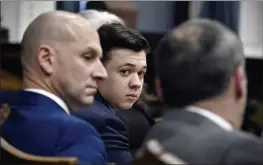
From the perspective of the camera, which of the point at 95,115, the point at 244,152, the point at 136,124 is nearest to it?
the point at 244,152

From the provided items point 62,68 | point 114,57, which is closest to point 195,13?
point 114,57

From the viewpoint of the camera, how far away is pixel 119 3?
131 centimetres

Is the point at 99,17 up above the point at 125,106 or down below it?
above

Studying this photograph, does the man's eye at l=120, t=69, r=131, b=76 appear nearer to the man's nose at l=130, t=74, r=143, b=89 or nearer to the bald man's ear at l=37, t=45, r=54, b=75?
the man's nose at l=130, t=74, r=143, b=89

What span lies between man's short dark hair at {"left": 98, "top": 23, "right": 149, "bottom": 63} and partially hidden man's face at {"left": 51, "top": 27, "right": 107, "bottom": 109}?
15cm

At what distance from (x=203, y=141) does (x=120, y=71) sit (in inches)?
14.8

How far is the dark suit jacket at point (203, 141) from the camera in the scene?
0.82 meters

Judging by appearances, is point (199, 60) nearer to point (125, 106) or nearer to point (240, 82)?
point (240, 82)

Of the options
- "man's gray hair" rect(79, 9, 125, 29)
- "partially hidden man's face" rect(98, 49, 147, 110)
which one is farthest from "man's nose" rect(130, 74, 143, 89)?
"man's gray hair" rect(79, 9, 125, 29)

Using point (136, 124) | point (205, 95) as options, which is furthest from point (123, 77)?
point (205, 95)

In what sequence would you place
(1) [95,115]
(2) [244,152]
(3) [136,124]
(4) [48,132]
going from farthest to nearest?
(3) [136,124], (1) [95,115], (4) [48,132], (2) [244,152]

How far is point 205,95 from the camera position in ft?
2.78

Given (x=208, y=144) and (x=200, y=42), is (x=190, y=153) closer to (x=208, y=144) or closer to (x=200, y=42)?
(x=208, y=144)

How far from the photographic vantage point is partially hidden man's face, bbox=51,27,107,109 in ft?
3.25
